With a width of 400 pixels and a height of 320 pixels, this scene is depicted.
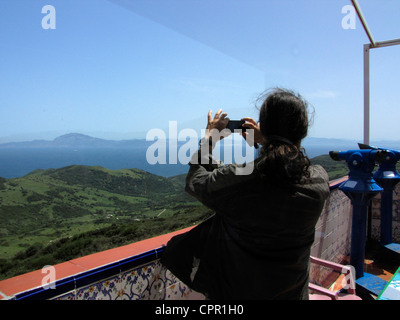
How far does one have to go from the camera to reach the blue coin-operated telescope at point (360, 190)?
7.75 ft

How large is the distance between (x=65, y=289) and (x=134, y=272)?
0.98ft

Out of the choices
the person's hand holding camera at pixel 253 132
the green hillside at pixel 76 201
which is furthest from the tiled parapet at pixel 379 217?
the green hillside at pixel 76 201

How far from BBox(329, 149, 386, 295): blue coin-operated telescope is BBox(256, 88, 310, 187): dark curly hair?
154 centimetres

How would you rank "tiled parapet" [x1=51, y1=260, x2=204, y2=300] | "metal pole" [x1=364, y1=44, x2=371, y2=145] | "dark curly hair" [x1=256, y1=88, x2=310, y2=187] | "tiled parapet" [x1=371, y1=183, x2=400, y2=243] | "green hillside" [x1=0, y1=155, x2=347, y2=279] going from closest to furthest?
"dark curly hair" [x1=256, y1=88, x2=310, y2=187], "tiled parapet" [x1=51, y1=260, x2=204, y2=300], "metal pole" [x1=364, y1=44, x2=371, y2=145], "tiled parapet" [x1=371, y1=183, x2=400, y2=243], "green hillside" [x1=0, y1=155, x2=347, y2=279]

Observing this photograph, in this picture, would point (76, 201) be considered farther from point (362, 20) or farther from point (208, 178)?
point (208, 178)

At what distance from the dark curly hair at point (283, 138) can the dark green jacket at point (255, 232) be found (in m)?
0.04

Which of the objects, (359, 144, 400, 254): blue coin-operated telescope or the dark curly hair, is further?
(359, 144, 400, 254): blue coin-operated telescope

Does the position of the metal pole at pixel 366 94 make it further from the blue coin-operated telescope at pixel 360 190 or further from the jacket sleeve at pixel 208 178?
the jacket sleeve at pixel 208 178

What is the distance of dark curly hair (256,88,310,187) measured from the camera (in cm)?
95

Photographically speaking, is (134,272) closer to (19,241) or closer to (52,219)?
(19,241)

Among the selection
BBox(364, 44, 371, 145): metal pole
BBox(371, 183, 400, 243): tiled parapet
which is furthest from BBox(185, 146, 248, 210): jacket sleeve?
BBox(371, 183, 400, 243): tiled parapet

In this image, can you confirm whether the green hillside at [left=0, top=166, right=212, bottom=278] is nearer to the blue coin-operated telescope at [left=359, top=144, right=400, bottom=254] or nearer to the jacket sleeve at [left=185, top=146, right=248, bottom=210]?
the blue coin-operated telescope at [left=359, top=144, right=400, bottom=254]

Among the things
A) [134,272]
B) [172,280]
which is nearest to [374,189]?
[172,280]
